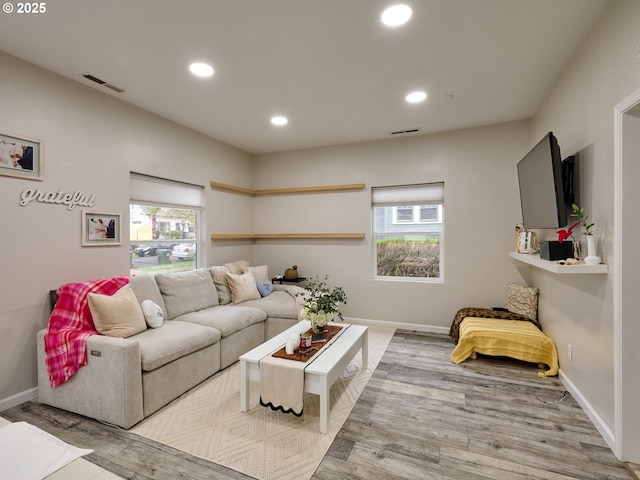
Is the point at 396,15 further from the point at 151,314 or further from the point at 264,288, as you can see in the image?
the point at 264,288

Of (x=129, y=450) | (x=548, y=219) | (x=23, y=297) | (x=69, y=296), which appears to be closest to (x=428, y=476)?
(x=129, y=450)

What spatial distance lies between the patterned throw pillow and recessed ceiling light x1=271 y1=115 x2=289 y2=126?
337 centimetres

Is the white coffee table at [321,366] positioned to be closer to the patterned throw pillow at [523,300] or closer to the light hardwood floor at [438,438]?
the light hardwood floor at [438,438]

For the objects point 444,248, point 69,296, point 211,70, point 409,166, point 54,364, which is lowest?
point 54,364

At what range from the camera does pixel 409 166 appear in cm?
432

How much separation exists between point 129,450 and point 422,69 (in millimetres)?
3462

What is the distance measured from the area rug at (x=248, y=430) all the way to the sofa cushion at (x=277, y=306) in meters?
0.97

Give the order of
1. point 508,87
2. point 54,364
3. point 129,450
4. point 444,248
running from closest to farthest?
point 129,450
point 54,364
point 508,87
point 444,248

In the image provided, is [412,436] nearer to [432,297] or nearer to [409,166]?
[432,297]

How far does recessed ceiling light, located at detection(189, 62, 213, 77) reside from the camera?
2.52 m

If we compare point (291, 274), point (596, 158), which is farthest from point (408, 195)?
point (596, 158)

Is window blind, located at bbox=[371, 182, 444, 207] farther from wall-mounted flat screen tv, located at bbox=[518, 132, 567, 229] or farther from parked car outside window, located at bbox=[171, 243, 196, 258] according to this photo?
parked car outside window, located at bbox=[171, 243, 196, 258]

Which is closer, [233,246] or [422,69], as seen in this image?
[422,69]

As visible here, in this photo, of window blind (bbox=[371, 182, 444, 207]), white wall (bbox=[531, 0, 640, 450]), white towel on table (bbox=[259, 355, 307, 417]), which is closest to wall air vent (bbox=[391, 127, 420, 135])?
window blind (bbox=[371, 182, 444, 207])
